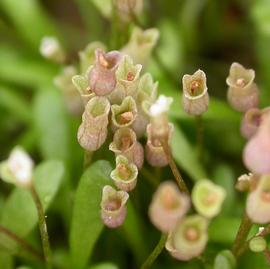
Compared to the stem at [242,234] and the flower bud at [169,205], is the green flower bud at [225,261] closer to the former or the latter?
the stem at [242,234]

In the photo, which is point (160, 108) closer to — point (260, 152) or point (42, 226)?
point (260, 152)

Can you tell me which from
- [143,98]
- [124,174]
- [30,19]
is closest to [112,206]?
Result: [124,174]

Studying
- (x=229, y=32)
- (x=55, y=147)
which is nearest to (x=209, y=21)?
(x=229, y=32)

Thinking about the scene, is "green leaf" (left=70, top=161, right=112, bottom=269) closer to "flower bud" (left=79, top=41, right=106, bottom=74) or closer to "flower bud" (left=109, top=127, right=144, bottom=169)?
"flower bud" (left=109, top=127, right=144, bottom=169)

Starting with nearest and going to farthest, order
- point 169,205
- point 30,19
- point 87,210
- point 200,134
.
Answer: point 169,205 < point 87,210 < point 200,134 < point 30,19

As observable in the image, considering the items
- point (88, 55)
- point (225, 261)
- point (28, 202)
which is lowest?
point (225, 261)
